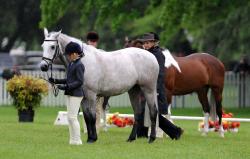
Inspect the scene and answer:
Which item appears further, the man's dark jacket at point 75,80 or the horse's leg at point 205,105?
the horse's leg at point 205,105

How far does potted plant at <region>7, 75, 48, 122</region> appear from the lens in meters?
24.6

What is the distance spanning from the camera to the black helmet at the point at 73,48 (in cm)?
1720

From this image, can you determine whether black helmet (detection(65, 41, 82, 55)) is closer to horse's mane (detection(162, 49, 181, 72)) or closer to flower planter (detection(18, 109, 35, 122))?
horse's mane (detection(162, 49, 181, 72))

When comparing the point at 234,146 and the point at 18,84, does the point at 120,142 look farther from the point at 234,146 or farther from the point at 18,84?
the point at 18,84

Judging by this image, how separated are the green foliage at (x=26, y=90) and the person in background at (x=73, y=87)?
7.48 meters

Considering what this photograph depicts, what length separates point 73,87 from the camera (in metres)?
16.9

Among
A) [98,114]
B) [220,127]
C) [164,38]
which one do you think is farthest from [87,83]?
[164,38]

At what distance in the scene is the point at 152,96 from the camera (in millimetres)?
18703

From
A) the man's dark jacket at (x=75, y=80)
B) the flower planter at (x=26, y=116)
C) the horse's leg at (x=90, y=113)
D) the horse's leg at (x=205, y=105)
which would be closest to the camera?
the man's dark jacket at (x=75, y=80)

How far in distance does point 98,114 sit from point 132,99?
160 cm

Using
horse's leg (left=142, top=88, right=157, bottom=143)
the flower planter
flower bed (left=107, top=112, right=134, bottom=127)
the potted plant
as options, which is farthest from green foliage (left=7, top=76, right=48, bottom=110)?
horse's leg (left=142, top=88, right=157, bottom=143)

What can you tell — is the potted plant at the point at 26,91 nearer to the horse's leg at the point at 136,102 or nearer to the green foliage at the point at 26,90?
the green foliage at the point at 26,90

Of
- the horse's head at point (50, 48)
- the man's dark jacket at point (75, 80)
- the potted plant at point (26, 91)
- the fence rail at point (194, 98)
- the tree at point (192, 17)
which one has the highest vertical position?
the tree at point (192, 17)

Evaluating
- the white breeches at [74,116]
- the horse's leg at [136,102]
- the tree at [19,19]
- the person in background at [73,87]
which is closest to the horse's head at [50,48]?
the person in background at [73,87]
